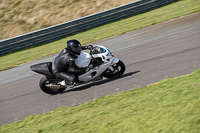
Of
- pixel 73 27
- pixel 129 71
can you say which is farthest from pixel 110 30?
pixel 129 71

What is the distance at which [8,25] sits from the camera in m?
20.3

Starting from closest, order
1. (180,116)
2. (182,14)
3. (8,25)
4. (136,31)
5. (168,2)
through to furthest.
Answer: (180,116) → (136,31) → (182,14) → (168,2) → (8,25)

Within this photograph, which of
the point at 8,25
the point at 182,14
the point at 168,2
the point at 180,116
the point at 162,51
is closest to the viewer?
the point at 180,116

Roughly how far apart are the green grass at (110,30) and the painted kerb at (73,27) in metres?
0.40

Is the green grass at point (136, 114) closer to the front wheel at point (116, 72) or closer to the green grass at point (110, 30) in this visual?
the front wheel at point (116, 72)

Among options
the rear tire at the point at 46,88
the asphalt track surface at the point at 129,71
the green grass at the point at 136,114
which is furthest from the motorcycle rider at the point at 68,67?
the green grass at the point at 136,114

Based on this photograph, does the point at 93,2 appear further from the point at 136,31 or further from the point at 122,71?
the point at 122,71

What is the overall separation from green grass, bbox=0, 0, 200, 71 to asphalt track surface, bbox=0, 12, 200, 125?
4.11ft

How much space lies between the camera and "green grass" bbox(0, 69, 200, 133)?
185 inches

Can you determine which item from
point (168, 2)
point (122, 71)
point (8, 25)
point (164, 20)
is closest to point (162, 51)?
point (122, 71)

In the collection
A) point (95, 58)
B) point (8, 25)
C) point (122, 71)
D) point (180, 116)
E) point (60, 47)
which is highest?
point (8, 25)

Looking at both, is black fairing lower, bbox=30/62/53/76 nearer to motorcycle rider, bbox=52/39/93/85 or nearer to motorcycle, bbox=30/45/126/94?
motorcycle, bbox=30/45/126/94

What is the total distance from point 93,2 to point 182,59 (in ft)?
46.4

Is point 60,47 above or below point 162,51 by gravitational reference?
above
